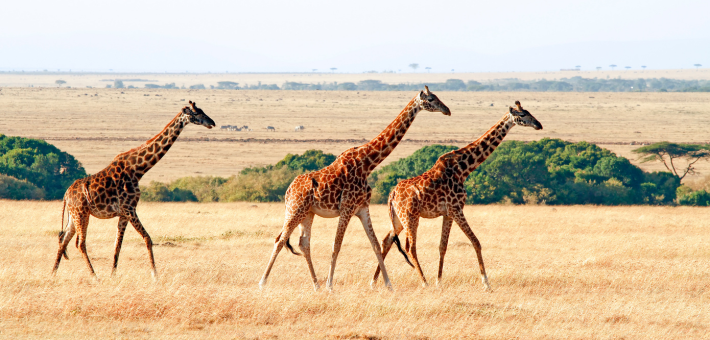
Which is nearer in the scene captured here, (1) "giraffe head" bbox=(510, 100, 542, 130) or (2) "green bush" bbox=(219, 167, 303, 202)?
(1) "giraffe head" bbox=(510, 100, 542, 130)

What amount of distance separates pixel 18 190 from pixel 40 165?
3.63 m

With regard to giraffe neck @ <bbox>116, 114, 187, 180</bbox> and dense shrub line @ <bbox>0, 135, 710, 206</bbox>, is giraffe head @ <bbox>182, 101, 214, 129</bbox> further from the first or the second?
dense shrub line @ <bbox>0, 135, 710, 206</bbox>

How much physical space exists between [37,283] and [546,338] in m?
8.20

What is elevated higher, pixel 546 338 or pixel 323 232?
pixel 546 338

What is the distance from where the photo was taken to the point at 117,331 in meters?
9.33

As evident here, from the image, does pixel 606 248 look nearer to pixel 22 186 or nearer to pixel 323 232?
pixel 323 232

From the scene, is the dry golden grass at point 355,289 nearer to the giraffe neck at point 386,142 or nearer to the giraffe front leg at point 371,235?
the giraffe front leg at point 371,235

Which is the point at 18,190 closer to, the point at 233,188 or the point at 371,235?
the point at 233,188

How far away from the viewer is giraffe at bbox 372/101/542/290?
12391 mm

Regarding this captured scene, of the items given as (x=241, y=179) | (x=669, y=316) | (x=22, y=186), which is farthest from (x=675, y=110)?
(x=669, y=316)

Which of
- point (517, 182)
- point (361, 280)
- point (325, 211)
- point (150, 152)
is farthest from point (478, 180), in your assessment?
point (150, 152)

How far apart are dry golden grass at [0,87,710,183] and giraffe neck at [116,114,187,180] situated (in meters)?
31.2

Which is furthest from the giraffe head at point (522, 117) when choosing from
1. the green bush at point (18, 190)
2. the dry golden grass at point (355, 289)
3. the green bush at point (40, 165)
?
the green bush at point (40, 165)

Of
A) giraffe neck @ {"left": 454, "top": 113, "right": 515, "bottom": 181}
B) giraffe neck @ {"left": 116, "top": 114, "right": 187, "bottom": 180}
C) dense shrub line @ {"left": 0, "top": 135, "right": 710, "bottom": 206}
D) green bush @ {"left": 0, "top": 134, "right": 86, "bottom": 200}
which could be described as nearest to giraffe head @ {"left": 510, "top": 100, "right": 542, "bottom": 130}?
giraffe neck @ {"left": 454, "top": 113, "right": 515, "bottom": 181}
